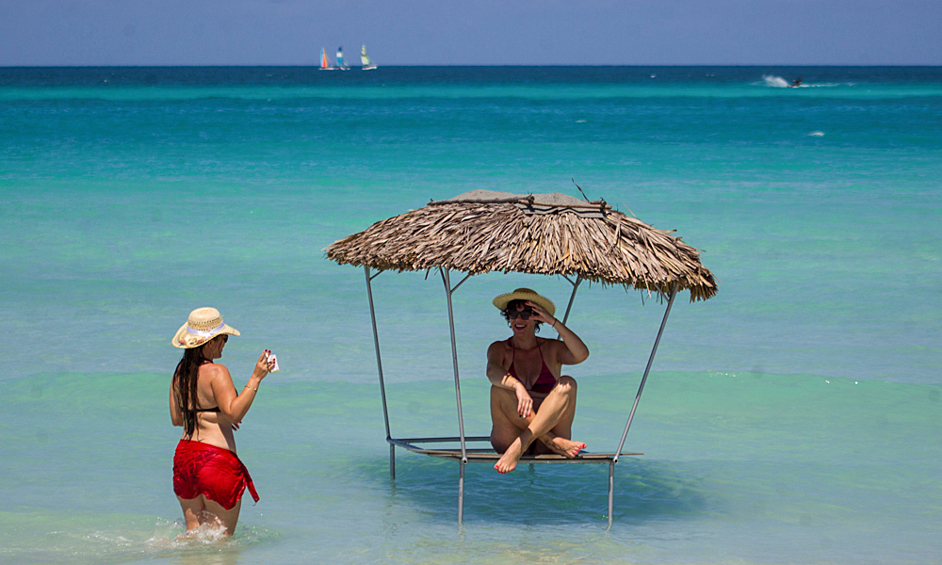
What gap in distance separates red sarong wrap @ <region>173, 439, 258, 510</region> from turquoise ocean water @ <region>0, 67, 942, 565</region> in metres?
0.41

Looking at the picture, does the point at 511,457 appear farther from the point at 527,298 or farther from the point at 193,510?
→ the point at 193,510

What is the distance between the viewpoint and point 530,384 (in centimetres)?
493

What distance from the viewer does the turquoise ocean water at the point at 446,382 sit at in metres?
4.88

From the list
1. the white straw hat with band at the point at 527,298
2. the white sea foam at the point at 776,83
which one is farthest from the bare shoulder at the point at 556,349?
the white sea foam at the point at 776,83

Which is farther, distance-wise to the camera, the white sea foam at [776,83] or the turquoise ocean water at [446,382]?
the white sea foam at [776,83]

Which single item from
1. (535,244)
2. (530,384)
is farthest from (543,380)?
(535,244)

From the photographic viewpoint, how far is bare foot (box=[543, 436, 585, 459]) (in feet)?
15.2

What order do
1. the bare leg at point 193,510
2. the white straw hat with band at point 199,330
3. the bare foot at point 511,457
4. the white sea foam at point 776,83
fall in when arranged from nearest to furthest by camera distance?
the white straw hat with band at point 199,330, the bare leg at point 193,510, the bare foot at point 511,457, the white sea foam at point 776,83

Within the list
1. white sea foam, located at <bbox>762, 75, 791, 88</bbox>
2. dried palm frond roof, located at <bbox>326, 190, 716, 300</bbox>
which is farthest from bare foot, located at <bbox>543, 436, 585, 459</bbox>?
white sea foam, located at <bbox>762, 75, 791, 88</bbox>

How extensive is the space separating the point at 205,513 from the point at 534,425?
5.11 ft

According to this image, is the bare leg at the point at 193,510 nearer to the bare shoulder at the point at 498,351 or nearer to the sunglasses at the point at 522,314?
the bare shoulder at the point at 498,351

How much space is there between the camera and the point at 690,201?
18891 mm

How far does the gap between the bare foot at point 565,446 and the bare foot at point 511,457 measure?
0.19 meters

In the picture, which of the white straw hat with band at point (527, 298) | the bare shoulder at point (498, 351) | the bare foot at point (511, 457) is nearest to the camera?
the bare foot at point (511, 457)
